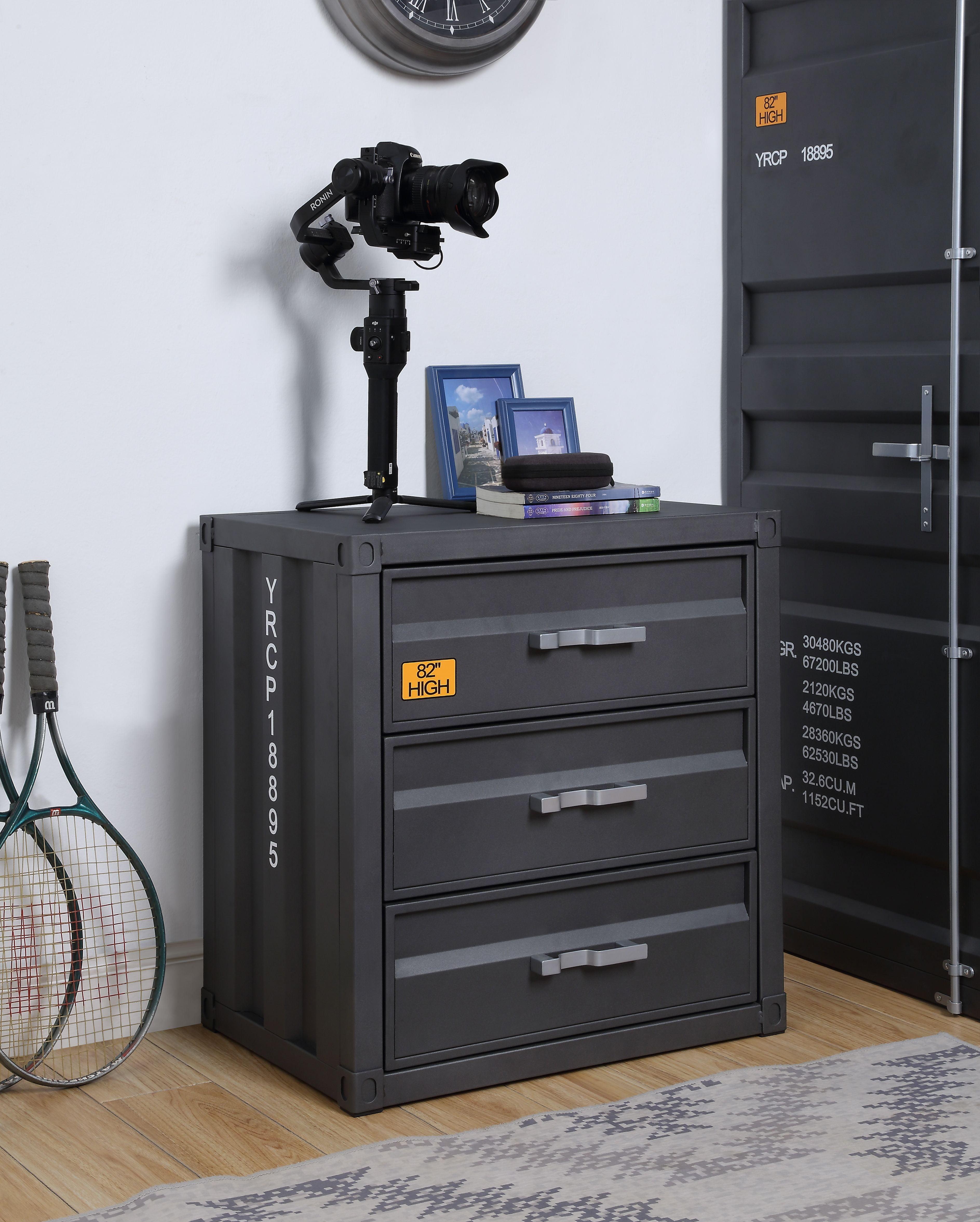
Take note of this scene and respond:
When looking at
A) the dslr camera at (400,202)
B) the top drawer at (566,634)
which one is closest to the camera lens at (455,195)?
the dslr camera at (400,202)

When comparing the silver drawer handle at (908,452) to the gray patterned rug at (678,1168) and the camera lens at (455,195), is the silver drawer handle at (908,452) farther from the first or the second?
the gray patterned rug at (678,1168)

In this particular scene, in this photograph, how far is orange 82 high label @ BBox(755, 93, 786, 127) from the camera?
9.50ft

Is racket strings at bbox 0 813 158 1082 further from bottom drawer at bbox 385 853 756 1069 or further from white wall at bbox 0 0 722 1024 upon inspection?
bottom drawer at bbox 385 853 756 1069

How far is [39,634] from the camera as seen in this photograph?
2.37 meters

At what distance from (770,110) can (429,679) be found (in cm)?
141

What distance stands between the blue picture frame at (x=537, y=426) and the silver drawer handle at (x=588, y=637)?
0.47m

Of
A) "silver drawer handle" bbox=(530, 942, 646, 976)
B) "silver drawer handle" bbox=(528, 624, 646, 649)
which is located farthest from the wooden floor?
"silver drawer handle" bbox=(528, 624, 646, 649)

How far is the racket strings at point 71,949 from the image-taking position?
2426 millimetres

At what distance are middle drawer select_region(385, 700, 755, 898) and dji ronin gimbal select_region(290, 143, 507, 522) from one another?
1.45 feet

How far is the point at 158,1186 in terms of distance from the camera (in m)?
2.00

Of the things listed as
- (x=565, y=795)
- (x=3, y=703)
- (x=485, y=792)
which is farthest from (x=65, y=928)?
(x=565, y=795)

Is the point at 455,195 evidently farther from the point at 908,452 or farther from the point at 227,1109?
the point at 227,1109

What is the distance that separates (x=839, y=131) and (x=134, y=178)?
125 centimetres

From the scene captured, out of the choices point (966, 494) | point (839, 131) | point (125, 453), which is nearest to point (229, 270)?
point (125, 453)
